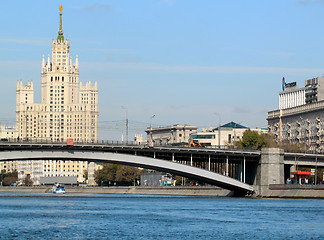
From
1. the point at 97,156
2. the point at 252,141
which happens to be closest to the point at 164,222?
the point at 97,156

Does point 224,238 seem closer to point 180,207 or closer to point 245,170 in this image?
point 180,207

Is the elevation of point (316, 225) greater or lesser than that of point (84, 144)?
lesser

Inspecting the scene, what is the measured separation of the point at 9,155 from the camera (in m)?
131

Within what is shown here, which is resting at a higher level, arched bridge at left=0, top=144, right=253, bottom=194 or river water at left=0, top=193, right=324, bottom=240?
arched bridge at left=0, top=144, right=253, bottom=194

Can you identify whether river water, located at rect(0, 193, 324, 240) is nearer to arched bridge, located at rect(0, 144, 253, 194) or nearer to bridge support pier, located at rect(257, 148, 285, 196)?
arched bridge, located at rect(0, 144, 253, 194)

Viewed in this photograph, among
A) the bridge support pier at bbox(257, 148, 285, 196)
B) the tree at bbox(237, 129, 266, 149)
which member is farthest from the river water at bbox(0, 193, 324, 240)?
the tree at bbox(237, 129, 266, 149)

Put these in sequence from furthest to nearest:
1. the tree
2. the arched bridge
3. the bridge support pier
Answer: the tree, the bridge support pier, the arched bridge

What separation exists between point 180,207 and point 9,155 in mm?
31265

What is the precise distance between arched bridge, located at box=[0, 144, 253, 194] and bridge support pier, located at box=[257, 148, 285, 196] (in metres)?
4.15

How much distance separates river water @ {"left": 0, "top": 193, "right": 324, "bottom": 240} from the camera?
73625 millimetres

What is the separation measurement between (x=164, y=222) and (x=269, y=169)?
5781 cm

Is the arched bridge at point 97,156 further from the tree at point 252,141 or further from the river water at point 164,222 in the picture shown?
the tree at point 252,141

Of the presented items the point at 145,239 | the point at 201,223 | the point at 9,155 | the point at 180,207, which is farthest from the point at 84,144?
the point at 145,239

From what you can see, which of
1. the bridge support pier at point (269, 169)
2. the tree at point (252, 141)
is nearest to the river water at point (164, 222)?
the bridge support pier at point (269, 169)
